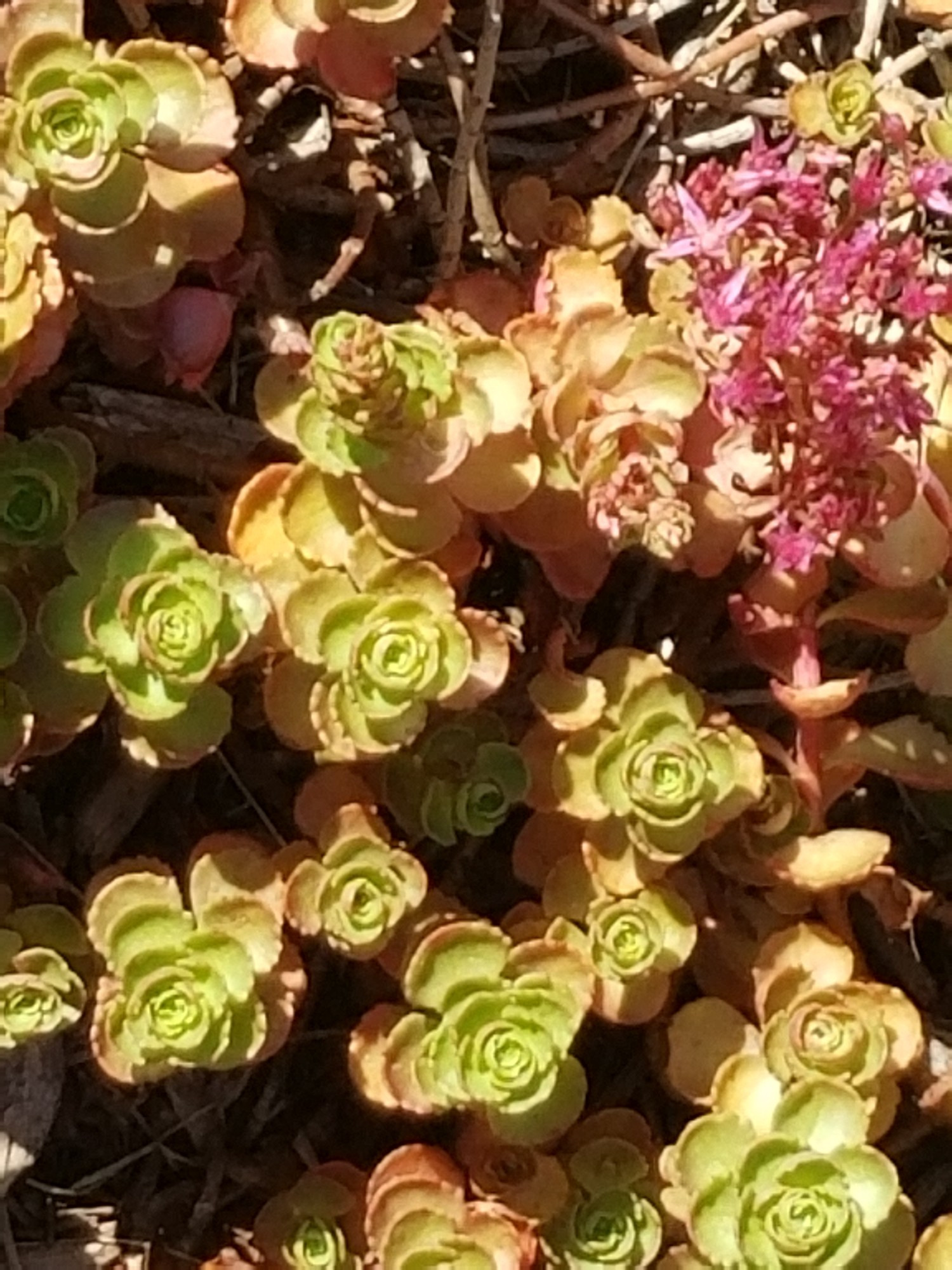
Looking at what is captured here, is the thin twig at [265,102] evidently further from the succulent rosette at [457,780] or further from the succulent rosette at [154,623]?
the succulent rosette at [457,780]

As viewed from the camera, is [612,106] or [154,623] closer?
→ [154,623]

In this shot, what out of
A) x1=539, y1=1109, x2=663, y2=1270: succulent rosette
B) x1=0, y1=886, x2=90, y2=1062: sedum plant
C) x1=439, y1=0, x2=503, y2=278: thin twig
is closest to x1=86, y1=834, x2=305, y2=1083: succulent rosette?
x1=0, y1=886, x2=90, y2=1062: sedum plant

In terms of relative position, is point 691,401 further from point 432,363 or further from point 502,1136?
point 502,1136

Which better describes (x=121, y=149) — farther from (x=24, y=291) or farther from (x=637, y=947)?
(x=637, y=947)

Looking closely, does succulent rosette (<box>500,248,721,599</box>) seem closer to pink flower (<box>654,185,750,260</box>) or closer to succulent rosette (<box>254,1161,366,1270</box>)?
pink flower (<box>654,185,750,260</box>)

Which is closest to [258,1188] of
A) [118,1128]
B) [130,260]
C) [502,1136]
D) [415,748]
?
[118,1128]

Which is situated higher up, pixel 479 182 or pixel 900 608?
pixel 479 182

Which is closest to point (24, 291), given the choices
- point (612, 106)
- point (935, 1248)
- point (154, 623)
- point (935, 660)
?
point (154, 623)
